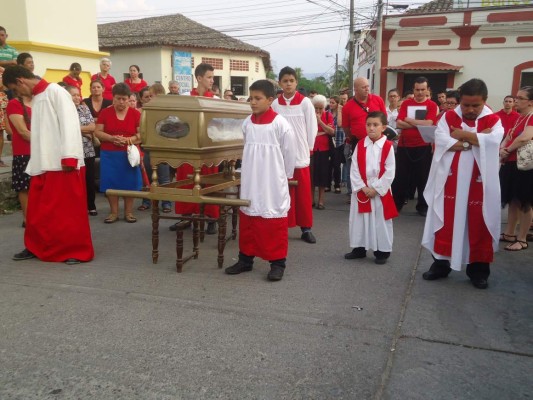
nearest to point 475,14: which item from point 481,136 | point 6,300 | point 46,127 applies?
point 481,136

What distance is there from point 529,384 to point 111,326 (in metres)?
2.67

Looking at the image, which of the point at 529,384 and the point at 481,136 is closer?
the point at 529,384

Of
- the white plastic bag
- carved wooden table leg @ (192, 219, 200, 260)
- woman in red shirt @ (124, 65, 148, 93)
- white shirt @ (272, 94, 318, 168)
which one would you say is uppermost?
woman in red shirt @ (124, 65, 148, 93)

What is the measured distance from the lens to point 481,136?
394 centimetres

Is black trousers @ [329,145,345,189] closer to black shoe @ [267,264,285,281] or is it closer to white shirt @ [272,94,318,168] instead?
white shirt @ [272,94,318,168]

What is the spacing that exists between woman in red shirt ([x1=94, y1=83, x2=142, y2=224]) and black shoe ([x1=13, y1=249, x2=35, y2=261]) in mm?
1623

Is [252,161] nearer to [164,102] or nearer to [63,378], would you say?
[164,102]

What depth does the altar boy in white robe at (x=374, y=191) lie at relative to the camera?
15.3ft

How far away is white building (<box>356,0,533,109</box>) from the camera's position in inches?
661

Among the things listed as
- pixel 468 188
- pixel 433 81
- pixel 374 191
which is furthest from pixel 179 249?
pixel 433 81

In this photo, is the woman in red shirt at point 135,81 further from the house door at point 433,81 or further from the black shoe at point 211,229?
the house door at point 433,81

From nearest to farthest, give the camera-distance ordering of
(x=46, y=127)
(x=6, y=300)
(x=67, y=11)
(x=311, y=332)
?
(x=311, y=332), (x=6, y=300), (x=46, y=127), (x=67, y=11)

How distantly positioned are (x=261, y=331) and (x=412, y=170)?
15.2 feet

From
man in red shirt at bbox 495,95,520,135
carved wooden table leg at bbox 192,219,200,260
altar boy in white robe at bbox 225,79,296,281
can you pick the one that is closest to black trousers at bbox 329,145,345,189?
man in red shirt at bbox 495,95,520,135
